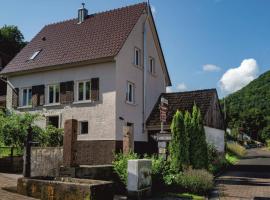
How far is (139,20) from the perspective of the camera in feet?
86.5

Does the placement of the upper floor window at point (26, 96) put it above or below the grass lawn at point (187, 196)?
above

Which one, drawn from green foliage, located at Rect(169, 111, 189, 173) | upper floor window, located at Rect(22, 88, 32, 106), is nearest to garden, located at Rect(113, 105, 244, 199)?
green foliage, located at Rect(169, 111, 189, 173)

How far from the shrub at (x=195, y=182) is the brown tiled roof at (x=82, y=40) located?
1008 centimetres

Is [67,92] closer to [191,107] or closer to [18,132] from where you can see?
[18,132]

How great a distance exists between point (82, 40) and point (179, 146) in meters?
12.2

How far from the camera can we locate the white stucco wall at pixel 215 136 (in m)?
26.2

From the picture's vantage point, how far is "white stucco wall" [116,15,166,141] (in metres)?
23.3

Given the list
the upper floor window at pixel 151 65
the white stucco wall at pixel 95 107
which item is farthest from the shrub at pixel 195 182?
the upper floor window at pixel 151 65

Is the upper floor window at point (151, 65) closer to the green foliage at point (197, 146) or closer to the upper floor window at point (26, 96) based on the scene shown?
the upper floor window at point (26, 96)

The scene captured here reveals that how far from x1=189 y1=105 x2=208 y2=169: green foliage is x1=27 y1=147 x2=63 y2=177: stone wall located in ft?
20.0

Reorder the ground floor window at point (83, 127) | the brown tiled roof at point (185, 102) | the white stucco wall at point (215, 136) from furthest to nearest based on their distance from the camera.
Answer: the white stucco wall at point (215, 136), the brown tiled roof at point (185, 102), the ground floor window at point (83, 127)

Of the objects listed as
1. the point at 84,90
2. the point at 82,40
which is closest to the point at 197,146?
the point at 84,90

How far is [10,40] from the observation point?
44.7 meters

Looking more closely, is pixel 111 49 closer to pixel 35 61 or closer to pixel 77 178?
pixel 35 61
